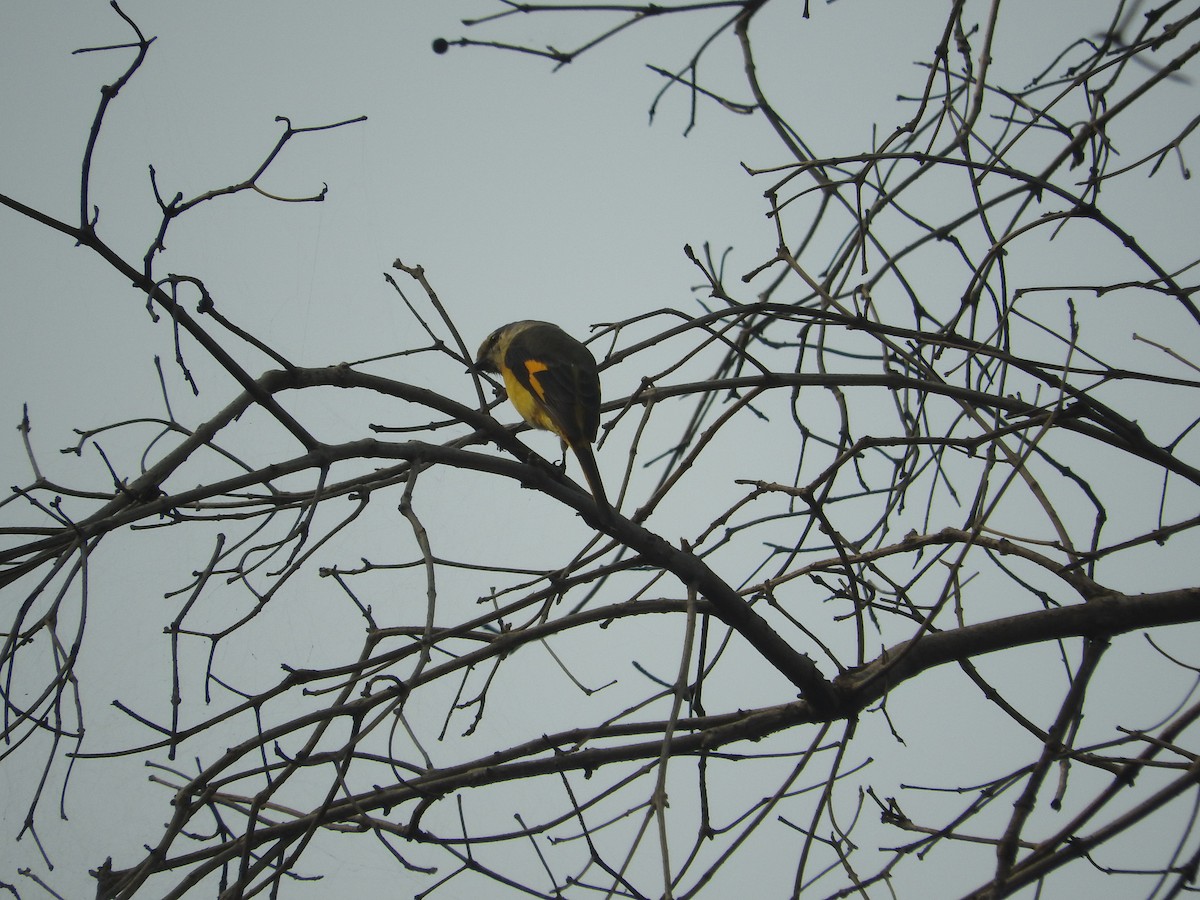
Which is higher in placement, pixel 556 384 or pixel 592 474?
pixel 556 384

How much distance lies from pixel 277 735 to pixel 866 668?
153 centimetres

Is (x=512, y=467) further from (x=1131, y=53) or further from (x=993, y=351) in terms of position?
(x=1131, y=53)

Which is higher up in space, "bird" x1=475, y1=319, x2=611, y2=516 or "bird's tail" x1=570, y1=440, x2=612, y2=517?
"bird" x1=475, y1=319, x2=611, y2=516

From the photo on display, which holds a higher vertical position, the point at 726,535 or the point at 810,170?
the point at 810,170

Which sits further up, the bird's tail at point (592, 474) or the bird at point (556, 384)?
the bird at point (556, 384)

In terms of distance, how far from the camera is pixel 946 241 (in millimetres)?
3021

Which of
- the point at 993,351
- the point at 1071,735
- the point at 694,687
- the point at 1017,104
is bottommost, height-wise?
the point at 1071,735

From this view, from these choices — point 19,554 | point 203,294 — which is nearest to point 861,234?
point 203,294

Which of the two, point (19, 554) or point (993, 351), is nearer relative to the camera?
point (19, 554)

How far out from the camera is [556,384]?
428 cm

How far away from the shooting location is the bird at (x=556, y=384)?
389 cm

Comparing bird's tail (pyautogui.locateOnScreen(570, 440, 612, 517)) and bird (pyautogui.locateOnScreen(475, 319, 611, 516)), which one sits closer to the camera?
bird's tail (pyautogui.locateOnScreen(570, 440, 612, 517))

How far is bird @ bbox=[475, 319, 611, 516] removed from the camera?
3.89m

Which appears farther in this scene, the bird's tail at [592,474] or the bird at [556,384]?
the bird at [556,384]
